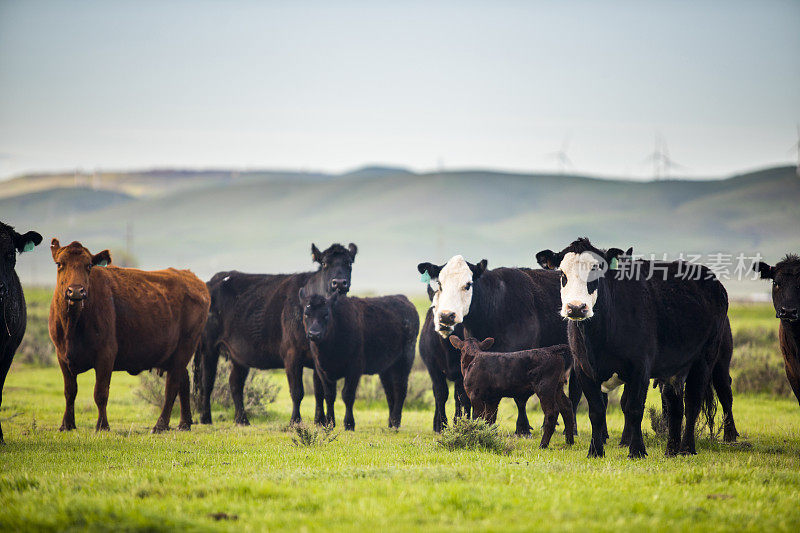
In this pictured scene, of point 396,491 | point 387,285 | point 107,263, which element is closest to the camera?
point 396,491

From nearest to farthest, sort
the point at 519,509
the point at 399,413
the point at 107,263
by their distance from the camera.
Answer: the point at 519,509 → the point at 107,263 → the point at 399,413

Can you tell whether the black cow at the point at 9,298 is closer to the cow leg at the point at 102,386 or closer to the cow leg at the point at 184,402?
the cow leg at the point at 102,386

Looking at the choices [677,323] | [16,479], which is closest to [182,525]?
[16,479]

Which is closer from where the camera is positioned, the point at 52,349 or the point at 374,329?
the point at 374,329

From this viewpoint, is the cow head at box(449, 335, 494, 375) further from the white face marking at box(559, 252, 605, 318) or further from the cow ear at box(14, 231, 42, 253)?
the cow ear at box(14, 231, 42, 253)

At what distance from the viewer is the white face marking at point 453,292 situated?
12.0 meters

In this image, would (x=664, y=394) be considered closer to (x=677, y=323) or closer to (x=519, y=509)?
(x=677, y=323)

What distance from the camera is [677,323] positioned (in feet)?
35.3

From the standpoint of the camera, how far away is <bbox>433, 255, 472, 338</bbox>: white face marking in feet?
39.4

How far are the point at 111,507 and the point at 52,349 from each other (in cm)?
2442

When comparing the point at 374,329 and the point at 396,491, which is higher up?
the point at 374,329

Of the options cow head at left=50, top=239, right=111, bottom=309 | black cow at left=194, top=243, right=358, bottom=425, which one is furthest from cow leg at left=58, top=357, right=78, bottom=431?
black cow at left=194, top=243, right=358, bottom=425

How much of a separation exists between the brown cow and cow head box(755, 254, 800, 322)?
8796 mm

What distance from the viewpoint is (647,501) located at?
722 centimetres
